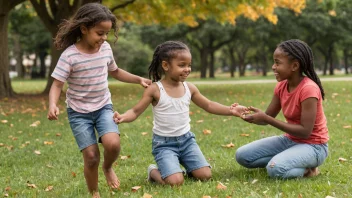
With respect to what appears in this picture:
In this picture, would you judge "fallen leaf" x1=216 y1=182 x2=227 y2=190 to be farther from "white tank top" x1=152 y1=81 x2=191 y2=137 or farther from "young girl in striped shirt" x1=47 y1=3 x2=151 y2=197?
"young girl in striped shirt" x1=47 y1=3 x2=151 y2=197

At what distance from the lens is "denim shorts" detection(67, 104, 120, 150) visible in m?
4.22

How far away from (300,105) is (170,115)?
4.08 ft

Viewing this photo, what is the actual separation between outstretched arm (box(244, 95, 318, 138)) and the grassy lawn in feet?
1.49

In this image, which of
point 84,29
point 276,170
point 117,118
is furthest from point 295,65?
point 84,29

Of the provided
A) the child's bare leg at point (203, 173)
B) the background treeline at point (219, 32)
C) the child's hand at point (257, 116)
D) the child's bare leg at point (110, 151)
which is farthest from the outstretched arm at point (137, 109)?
the background treeline at point (219, 32)

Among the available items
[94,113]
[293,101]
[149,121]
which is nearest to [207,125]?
[149,121]

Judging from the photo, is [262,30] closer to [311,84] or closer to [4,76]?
[4,76]

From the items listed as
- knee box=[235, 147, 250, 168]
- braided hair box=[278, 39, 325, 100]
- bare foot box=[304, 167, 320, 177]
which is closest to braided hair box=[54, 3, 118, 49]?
braided hair box=[278, 39, 325, 100]

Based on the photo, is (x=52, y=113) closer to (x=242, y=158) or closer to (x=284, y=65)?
(x=242, y=158)

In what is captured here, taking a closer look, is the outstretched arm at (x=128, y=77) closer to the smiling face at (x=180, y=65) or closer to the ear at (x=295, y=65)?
the smiling face at (x=180, y=65)

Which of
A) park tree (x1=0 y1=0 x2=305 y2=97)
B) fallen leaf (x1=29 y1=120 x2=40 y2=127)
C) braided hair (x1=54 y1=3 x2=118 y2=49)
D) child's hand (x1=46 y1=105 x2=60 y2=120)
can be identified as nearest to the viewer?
child's hand (x1=46 y1=105 x2=60 y2=120)

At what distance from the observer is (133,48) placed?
136ft

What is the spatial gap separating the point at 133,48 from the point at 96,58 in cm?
3741

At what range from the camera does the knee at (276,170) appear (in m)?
4.55
